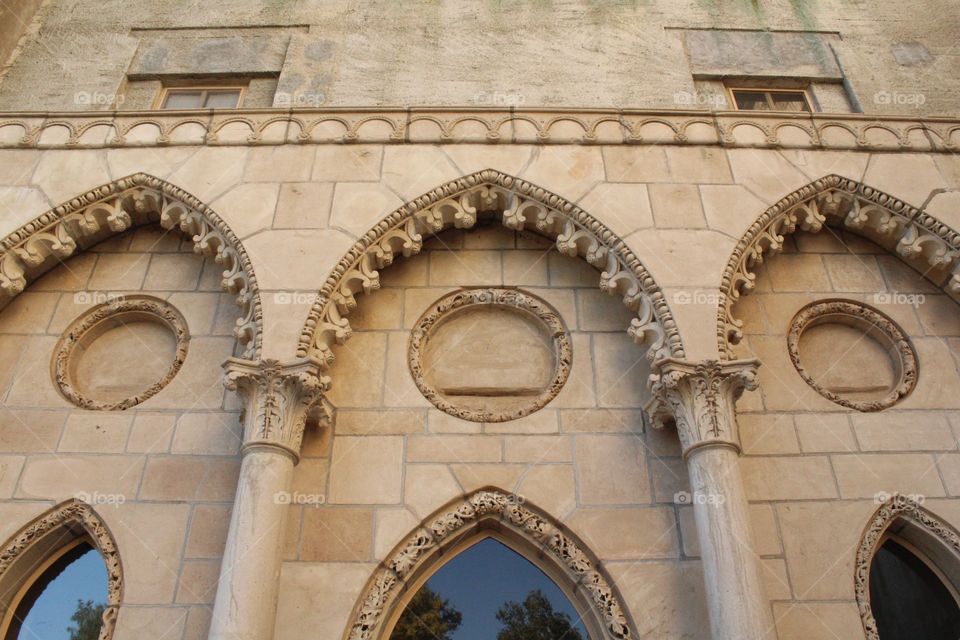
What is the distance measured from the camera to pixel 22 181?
7285mm

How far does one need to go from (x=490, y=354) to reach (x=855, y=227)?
3851 mm

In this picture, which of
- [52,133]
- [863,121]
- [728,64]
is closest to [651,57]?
[728,64]

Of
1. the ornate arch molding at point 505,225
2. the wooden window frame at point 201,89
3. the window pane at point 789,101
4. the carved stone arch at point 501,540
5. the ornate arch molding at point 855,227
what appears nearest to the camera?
the carved stone arch at point 501,540

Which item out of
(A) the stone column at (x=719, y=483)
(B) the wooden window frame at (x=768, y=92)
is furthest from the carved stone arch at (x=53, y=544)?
(B) the wooden window frame at (x=768, y=92)

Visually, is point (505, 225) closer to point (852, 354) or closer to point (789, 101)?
point (852, 354)

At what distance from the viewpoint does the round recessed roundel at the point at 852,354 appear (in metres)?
6.52

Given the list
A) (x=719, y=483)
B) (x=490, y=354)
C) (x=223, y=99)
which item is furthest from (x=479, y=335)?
(x=223, y=99)

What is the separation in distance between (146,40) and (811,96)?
8178 millimetres

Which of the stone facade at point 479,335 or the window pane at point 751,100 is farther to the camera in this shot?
the window pane at point 751,100

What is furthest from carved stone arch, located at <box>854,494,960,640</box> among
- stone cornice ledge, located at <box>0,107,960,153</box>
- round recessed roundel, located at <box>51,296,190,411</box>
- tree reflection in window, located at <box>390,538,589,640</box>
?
round recessed roundel, located at <box>51,296,190,411</box>

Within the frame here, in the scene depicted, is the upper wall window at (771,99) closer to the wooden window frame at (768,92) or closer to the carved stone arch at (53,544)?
the wooden window frame at (768,92)

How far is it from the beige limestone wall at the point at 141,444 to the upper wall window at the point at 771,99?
6318 millimetres

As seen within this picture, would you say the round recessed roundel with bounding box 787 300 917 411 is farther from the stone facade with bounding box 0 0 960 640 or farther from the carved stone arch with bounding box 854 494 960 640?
the carved stone arch with bounding box 854 494 960 640

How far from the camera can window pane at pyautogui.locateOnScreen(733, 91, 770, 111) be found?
8.73 meters
